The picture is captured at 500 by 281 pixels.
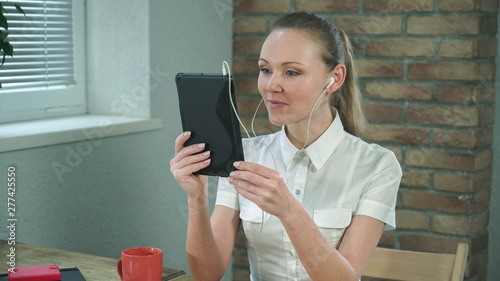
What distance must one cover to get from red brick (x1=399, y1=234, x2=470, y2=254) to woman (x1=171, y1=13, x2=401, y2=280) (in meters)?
0.75


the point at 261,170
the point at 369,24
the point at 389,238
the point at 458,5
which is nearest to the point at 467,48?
the point at 458,5

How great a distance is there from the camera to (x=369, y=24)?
7.66ft

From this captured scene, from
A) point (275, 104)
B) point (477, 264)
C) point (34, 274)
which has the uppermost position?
point (275, 104)

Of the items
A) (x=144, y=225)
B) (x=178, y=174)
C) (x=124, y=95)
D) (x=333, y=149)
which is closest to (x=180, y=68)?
(x=124, y=95)

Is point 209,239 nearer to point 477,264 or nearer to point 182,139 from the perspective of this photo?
point 182,139

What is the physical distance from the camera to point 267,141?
1772 mm

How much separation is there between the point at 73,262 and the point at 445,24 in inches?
57.6

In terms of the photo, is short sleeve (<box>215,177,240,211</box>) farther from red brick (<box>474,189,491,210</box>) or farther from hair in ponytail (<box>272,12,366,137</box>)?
red brick (<box>474,189,491,210</box>)

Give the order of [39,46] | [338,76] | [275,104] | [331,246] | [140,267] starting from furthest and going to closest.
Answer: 1. [39,46]
2. [338,76]
3. [275,104]
4. [331,246]
5. [140,267]

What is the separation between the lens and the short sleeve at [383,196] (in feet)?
5.02

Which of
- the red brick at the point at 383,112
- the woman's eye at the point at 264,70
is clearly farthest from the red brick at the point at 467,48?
the woman's eye at the point at 264,70

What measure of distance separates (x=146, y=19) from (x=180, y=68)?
0.80 feet

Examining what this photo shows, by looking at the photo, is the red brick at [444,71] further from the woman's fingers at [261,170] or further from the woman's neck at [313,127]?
the woman's fingers at [261,170]

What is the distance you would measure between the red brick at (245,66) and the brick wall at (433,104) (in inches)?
13.5
